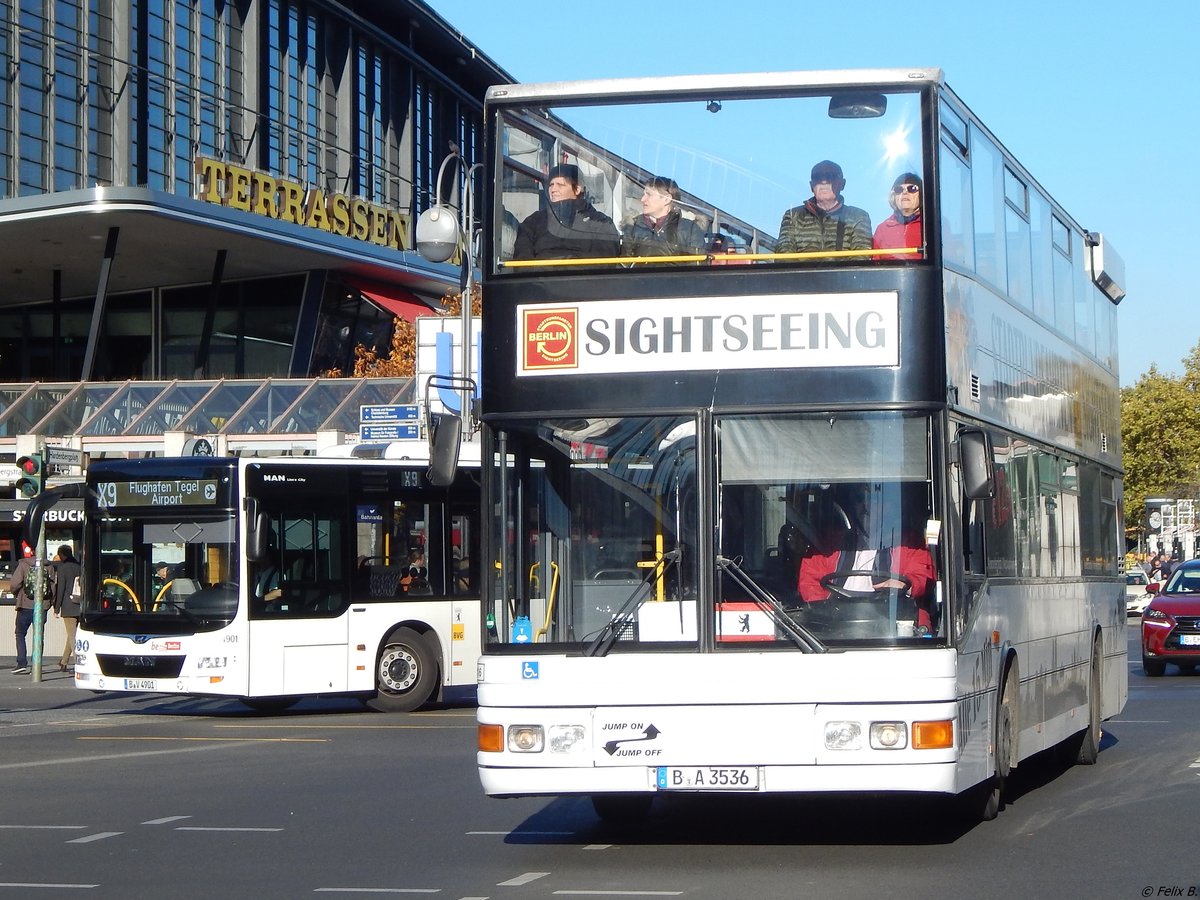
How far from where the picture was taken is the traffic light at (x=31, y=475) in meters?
25.7

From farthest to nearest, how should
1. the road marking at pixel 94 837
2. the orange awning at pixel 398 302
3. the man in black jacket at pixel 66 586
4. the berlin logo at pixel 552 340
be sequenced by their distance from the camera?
the orange awning at pixel 398 302, the man in black jacket at pixel 66 586, the road marking at pixel 94 837, the berlin logo at pixel 552 340

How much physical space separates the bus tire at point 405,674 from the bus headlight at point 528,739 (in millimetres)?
11897

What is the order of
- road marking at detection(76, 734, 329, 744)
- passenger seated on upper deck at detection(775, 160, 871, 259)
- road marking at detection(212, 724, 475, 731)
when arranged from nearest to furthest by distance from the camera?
1. passenger seated on upper deck at detection(775, 160, 871, 259)
2. road marking at detection(76, 734, 329, 744)
3. road marking at detection(212, 724, 475, 731)

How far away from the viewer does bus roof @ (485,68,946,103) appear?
373 inches

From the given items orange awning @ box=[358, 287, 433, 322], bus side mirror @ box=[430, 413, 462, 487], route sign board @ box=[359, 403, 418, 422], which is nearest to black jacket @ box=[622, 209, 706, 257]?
bus side mirror @ box=[430, 413, 462, 487]

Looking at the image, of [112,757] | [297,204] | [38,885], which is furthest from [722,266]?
[297,204]

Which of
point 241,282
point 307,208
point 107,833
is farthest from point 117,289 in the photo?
point 107,833

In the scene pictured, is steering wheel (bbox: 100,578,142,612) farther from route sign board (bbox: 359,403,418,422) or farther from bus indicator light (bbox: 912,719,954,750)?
bus indicator light (bbox: 912,719,954,750)

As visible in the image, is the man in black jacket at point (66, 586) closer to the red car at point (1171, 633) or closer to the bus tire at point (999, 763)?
the red car at point (1171, 633)

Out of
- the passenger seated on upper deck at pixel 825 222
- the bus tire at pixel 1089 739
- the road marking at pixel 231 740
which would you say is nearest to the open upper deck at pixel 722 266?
the passenger seated on upper deck at pixel 825 222

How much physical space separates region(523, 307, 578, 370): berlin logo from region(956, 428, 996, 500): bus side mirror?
2028 mm

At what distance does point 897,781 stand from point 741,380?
2122 mm

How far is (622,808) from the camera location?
10867 mm

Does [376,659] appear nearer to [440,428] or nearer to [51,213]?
[440,428]
